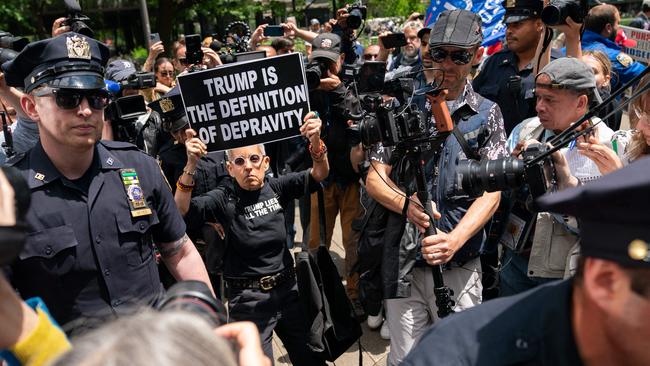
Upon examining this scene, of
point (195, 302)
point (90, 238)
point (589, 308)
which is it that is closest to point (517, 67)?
point (90, 238)

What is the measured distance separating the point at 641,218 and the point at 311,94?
4.04 metres

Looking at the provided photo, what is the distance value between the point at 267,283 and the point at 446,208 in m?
1.13

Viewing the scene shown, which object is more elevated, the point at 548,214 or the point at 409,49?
the point at 548,214

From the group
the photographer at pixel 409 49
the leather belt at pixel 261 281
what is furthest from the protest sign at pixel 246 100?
the photographer at pixel 409 49

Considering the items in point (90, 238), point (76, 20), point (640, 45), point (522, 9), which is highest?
point (76, 20)

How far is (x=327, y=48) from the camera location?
15.8 feet

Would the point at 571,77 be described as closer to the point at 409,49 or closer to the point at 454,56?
the point at 454,56

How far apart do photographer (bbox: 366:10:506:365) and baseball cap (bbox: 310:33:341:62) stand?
1626 mm

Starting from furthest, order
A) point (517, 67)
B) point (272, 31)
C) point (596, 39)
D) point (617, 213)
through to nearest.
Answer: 1. point (272, 31)
2. point (596, 39)
3. point (517, 67)
4. point (617, 213)

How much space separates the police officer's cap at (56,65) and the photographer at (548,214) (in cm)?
210

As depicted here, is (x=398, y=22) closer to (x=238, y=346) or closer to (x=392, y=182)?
(x=392, y=182)

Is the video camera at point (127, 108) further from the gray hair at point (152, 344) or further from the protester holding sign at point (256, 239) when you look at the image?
the gray hair at point (152, 344)

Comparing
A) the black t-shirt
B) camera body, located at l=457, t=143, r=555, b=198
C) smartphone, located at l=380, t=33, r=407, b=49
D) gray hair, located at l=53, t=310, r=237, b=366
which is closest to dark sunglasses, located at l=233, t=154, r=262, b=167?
the black t-shirt

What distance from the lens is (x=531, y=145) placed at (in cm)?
266
